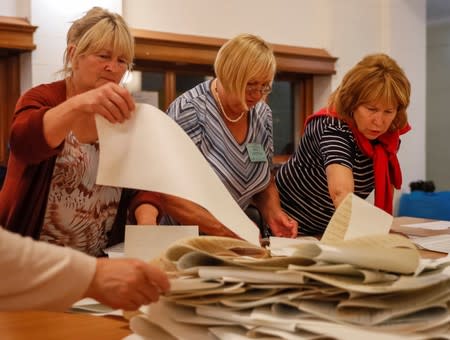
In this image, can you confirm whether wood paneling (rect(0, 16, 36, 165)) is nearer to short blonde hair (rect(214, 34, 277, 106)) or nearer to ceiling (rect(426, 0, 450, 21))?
short blonde hair (rect(214, 34, 277, 106))

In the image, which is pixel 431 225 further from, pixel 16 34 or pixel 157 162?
pixel 16 34

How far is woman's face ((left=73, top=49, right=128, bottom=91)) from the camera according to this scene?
1582 mm

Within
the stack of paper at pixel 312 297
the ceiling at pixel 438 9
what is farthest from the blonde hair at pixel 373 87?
the ceiling at pixel 438 9

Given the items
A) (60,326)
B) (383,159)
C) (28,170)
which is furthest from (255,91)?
(60,326)

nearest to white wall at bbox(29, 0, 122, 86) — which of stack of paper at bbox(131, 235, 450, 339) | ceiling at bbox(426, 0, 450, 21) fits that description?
stack of paper at bbox(131, 235, 450, 339)

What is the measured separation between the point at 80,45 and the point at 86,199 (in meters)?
0.37

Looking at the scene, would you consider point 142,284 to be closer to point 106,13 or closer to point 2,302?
point 2,302

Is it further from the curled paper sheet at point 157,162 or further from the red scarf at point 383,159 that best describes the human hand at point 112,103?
the red scarf at point 383,159

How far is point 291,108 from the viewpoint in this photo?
17.2ft

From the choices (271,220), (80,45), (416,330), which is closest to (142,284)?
(416,330)

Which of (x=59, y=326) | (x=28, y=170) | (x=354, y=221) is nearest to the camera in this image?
(x=59, y=326)

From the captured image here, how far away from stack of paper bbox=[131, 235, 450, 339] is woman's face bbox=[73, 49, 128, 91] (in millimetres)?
803

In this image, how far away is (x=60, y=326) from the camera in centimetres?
100

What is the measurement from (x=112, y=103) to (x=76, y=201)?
0.42 metres
